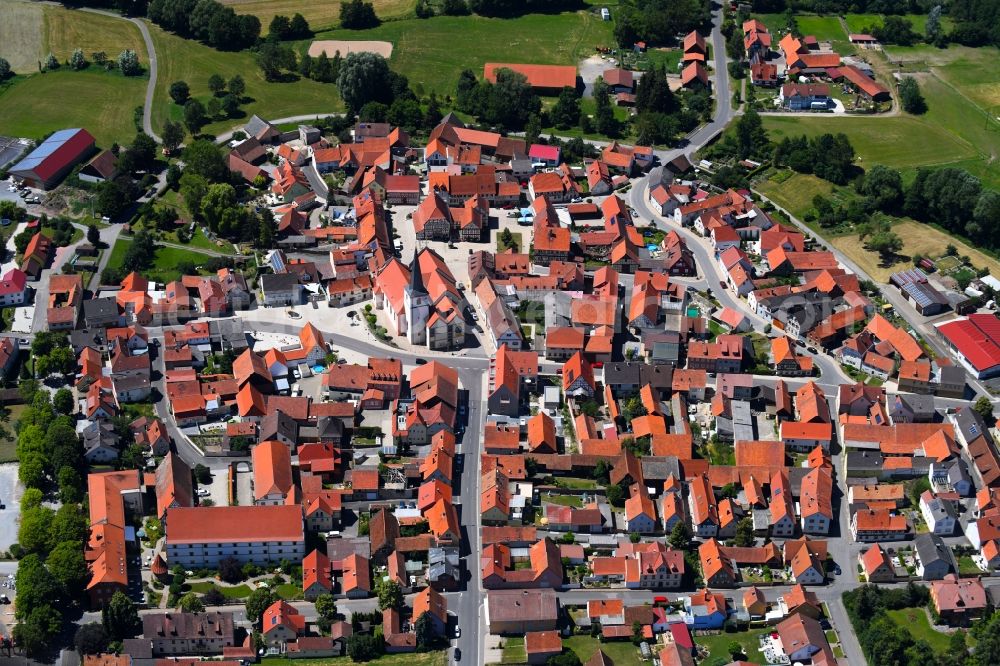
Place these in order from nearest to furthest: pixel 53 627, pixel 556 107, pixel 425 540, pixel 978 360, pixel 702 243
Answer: pixel 53 627
pixel 425 540
pixel 978 360
pixel 702 243
pixel 556 107

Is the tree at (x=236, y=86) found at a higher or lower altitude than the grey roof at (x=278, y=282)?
higher

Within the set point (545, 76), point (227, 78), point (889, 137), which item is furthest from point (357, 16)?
point (889, 137)

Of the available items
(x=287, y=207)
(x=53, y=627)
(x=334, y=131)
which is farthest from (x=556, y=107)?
(x=53, y=627)

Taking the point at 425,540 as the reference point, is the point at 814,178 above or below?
above

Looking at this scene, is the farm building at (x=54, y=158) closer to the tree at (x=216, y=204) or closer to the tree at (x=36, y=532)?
the tree at (x=216, y=204)

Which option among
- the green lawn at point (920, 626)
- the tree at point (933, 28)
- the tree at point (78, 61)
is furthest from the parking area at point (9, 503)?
the tree at point (933, 28)

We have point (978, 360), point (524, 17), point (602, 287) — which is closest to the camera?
point (978, 360)

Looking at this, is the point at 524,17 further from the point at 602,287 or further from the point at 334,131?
the point at 602,287
